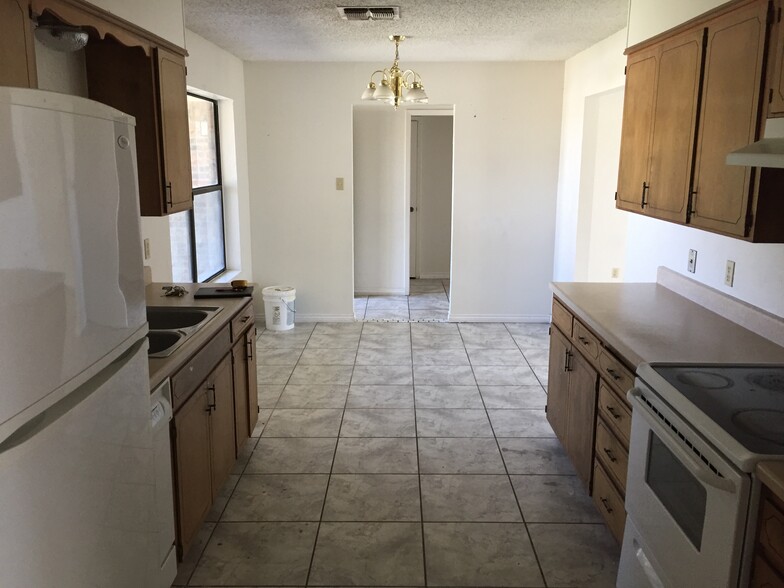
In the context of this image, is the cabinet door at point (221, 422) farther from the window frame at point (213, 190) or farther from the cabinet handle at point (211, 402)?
the window frame at point (213, 190)

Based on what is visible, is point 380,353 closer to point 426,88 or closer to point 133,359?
point 426,88

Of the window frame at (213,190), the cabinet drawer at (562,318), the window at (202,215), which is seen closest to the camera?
the cabinet drawer at (562,318)

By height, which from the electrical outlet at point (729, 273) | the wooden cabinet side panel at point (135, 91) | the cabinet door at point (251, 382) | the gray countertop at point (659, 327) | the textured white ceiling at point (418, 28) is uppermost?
the textured white ceiling at point (418, 28)

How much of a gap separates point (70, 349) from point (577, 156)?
4.86 m

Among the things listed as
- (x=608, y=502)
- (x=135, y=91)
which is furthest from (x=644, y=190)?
(x=135, y=91)

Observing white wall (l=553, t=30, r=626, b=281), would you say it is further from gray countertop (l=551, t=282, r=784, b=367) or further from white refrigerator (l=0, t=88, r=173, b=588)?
white refrigerator (l=0, t=88, r=173, b=588)

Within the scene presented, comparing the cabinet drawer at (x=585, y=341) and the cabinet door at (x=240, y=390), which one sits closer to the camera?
the cabinet drawer at (x=585, y=341)

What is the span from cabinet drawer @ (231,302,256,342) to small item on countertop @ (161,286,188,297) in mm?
324

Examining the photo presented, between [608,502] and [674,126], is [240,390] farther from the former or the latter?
[674,126]

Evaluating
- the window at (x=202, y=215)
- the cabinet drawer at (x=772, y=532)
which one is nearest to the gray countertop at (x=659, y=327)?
the cabinet drawer at (x=772, y=532)

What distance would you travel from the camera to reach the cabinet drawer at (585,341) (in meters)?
2.84

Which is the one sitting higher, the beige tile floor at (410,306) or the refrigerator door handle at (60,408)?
the refrigerator door handle at (60,408)

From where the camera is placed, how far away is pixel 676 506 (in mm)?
1923

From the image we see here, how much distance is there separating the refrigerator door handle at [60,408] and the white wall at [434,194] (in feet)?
20.8
